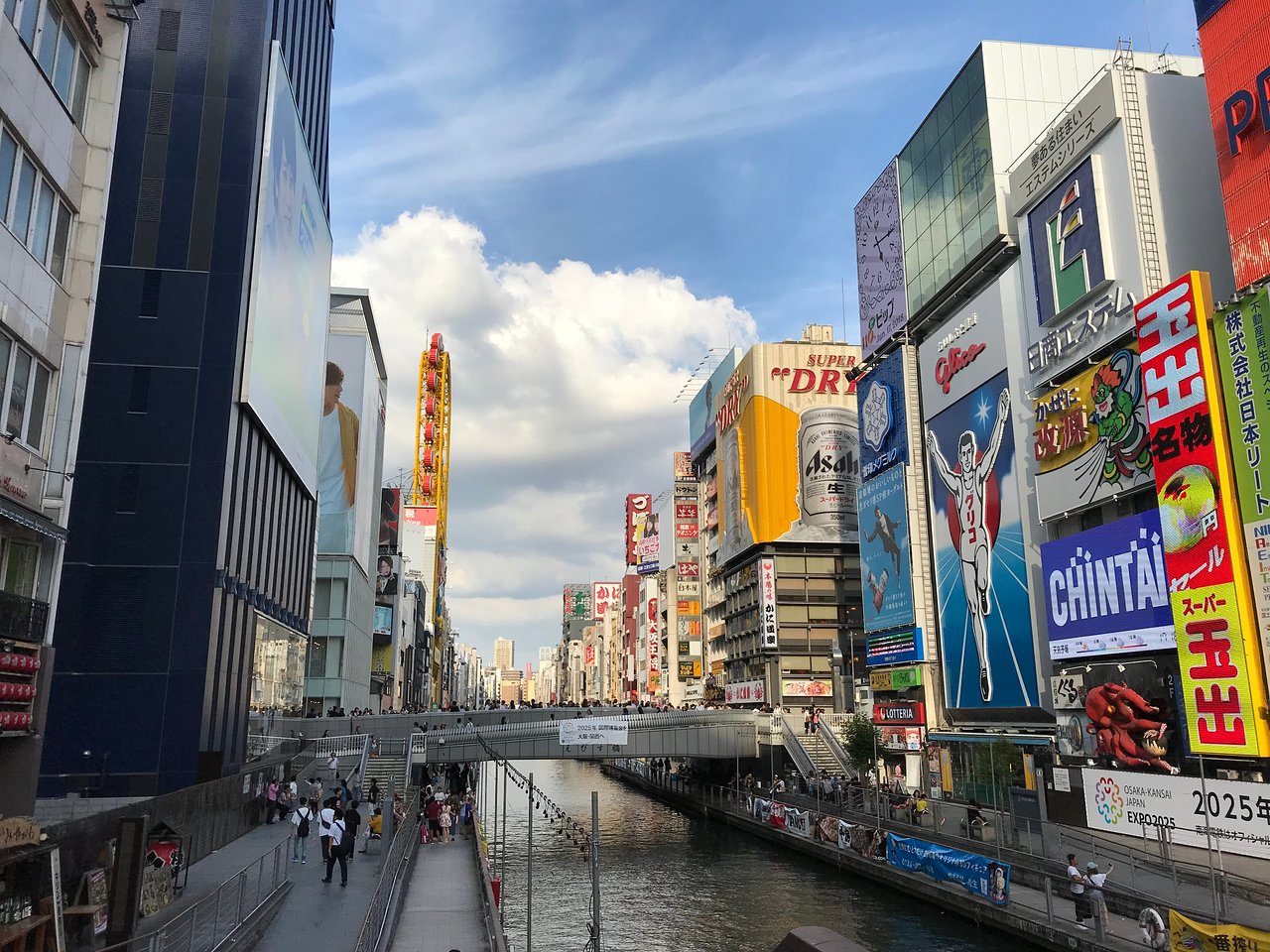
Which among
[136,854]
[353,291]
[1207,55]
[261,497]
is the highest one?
[353,291]

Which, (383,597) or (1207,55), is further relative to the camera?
(383,597)

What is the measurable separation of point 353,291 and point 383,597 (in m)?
38.1

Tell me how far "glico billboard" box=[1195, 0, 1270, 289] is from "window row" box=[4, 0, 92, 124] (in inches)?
1405

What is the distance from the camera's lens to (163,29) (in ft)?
121

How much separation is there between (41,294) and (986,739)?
44888mm

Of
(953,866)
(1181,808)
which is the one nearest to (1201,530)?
(1181,808)

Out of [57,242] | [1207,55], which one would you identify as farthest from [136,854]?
[1207,55]

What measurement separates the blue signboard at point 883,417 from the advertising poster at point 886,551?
119cm

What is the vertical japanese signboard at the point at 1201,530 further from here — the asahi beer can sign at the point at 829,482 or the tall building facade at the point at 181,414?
the asahi beer can sign at the point at 829,482

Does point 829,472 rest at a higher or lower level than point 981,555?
higher

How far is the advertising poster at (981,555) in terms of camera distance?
48.6 meters

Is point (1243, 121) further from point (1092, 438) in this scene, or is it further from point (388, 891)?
point (388, 891)

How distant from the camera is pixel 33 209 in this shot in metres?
19.4

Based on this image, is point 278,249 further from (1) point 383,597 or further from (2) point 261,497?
(1) point 383,597
